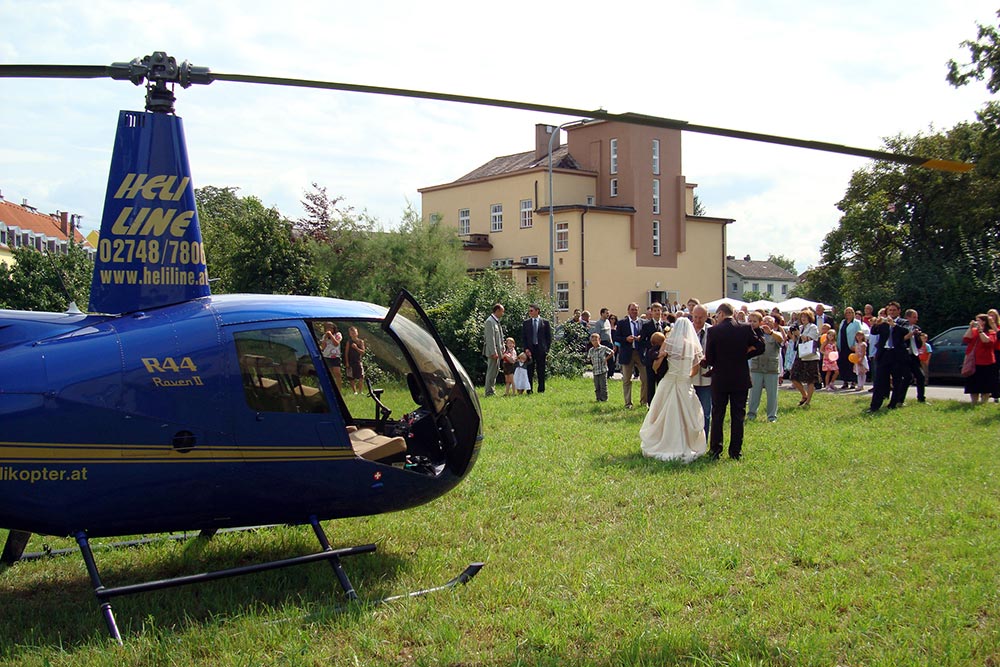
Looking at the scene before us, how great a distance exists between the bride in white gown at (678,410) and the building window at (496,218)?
138 feet

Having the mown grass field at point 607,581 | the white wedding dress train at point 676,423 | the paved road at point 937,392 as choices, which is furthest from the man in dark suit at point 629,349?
the mown grass field at point 607,581

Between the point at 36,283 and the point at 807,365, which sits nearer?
the point at 807,365

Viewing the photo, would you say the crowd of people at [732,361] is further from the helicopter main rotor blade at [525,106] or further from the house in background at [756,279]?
the house in background at [756,279]

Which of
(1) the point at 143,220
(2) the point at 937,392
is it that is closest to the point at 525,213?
(2) the point at 937,392

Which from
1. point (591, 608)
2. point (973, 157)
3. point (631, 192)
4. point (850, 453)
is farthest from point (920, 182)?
point (591, 608)

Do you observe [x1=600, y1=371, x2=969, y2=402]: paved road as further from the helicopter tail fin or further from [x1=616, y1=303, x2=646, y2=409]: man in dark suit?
the helicopter tail fin

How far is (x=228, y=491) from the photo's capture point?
566cm

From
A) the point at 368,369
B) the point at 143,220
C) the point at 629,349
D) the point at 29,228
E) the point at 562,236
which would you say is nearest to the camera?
the point at 143,220

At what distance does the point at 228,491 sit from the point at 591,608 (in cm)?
258

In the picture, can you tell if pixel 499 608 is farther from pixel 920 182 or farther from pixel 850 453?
pixel 920 182

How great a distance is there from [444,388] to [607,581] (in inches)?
75.3

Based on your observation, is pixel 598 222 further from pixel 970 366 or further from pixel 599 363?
pixel 970 366

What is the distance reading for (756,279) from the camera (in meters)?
107

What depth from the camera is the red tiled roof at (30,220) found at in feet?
199
